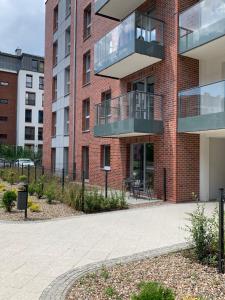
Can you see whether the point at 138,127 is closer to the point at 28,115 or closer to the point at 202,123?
the point at 202,123

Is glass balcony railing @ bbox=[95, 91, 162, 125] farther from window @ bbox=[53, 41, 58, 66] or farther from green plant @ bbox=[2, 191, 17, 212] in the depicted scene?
window @ bbox=[53, 41, 58, 66]

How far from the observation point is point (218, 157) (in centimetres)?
1438

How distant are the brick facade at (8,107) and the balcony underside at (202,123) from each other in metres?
46.8

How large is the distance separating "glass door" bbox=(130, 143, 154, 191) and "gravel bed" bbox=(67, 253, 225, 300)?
945 cm

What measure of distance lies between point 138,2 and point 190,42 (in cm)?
437

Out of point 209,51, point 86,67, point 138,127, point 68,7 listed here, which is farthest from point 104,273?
point 68,7

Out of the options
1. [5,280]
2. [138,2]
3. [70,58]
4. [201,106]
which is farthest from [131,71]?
[5,280]

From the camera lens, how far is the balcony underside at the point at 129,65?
14.4 metres

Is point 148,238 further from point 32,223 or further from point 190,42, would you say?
point 190,42

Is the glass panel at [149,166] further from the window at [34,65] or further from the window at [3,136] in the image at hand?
the window at [34,65]

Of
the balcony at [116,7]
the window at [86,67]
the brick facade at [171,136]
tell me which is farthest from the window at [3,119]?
the brick facade at [171,136]

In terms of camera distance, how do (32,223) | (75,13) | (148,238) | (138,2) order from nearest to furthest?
(148,238), (32,223), (138,2), (75,13)

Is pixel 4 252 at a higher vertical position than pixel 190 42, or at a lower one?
lower

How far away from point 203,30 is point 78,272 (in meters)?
9.77
